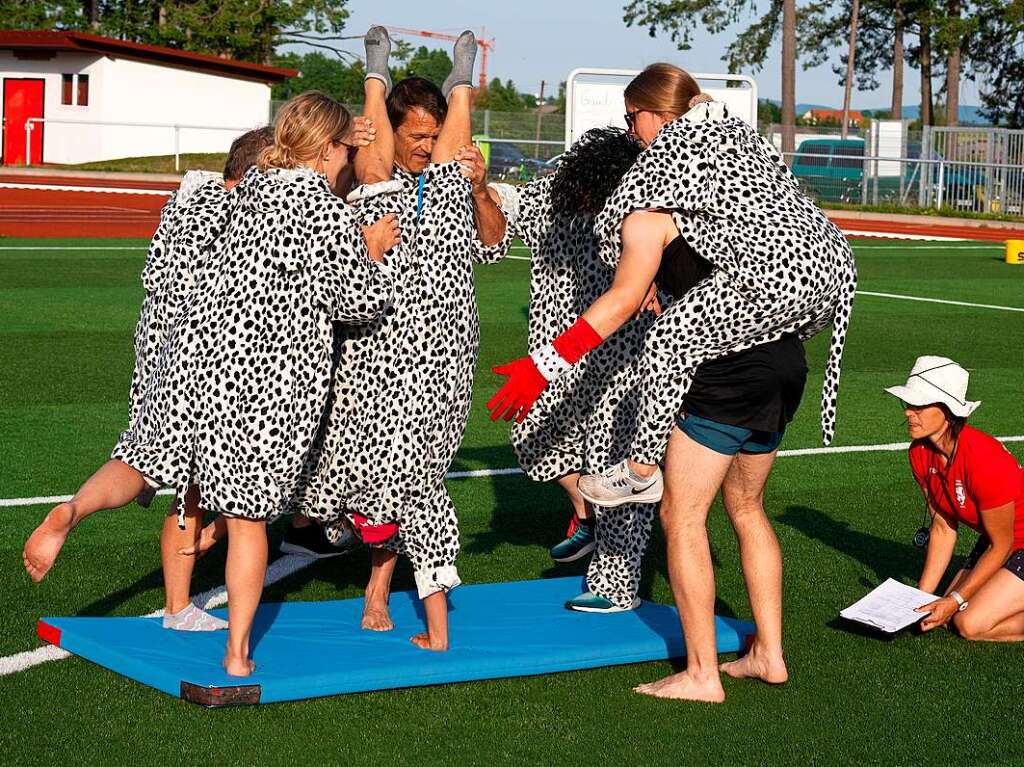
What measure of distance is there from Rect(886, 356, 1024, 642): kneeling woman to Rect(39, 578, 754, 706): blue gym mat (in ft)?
2.77

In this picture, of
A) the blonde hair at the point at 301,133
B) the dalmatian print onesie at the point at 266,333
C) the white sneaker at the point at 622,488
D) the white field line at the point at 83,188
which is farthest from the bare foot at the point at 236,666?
the white field line at the point at 83,188

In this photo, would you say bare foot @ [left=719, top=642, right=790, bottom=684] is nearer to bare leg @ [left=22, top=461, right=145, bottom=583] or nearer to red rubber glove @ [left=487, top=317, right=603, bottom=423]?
red rubber glove @ [left=487, top=317, right=603, bottom=423]

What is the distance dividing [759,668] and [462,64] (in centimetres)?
232

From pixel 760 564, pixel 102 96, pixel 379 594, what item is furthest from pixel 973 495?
pixel 102 96

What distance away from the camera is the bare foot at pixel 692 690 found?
4957 millimetres

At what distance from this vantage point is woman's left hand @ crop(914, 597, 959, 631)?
5711 mm

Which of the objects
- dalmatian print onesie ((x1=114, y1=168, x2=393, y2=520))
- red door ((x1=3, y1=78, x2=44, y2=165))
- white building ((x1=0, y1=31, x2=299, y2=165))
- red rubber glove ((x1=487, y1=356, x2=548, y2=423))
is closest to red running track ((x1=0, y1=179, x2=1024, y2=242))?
white building ((x1=0, y1=31, x2=299, y2=165))

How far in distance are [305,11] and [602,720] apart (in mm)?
54920

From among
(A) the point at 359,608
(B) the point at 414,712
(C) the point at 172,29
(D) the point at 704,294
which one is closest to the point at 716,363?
(D) the point at 704,294

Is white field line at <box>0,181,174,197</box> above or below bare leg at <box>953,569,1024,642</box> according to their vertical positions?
above

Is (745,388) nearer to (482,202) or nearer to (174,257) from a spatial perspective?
(482,202)

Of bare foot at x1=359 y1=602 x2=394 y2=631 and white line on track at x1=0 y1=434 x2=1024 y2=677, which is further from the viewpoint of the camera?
bare foot at x1=359 y1=602 x2=394 y2=631

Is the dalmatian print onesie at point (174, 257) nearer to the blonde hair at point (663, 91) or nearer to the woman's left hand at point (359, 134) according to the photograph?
the woman's left hand at point (359, 134)

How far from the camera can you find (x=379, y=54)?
18.0ft
